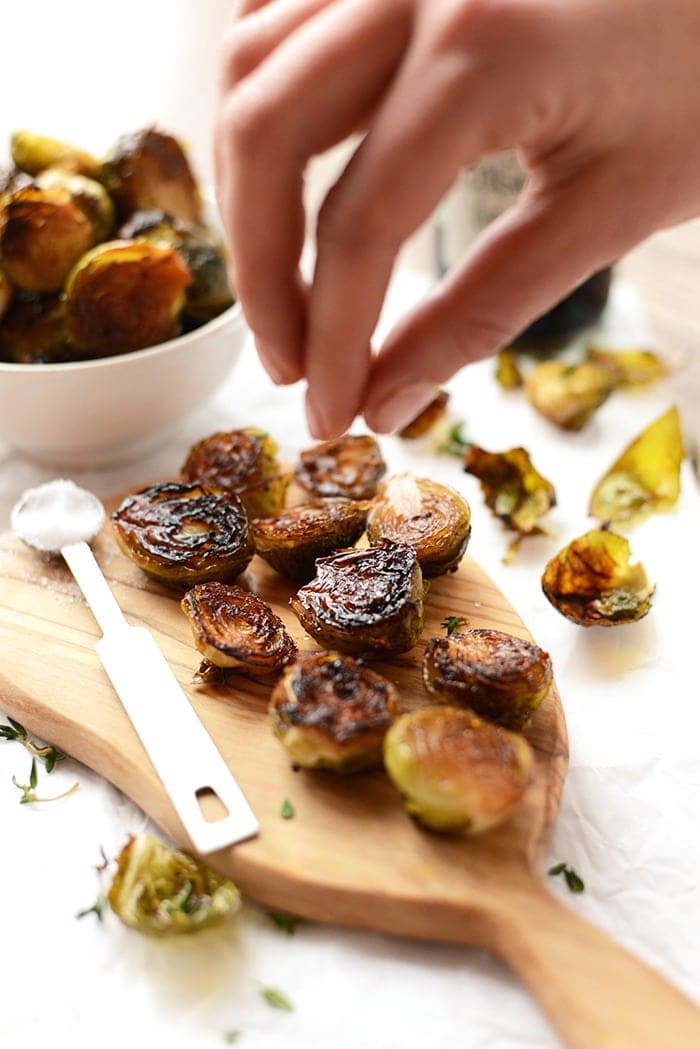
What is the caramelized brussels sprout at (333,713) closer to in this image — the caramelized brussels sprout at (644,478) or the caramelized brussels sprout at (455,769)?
the caramelized brussels sprout at (455,769)

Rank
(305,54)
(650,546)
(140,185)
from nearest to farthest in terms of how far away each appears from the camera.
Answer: (305,54) → (650,546) → (140,185)

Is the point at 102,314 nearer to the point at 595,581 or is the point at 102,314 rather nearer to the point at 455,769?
the point at 595,581

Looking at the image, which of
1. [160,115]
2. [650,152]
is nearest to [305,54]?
[650,152]

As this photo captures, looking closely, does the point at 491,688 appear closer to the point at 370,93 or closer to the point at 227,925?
the point at 227,925

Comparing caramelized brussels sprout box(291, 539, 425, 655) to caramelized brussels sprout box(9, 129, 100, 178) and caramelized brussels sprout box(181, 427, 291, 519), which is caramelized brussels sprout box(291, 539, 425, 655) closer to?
caramelized brussels sprout box(181, 427, 291, 519)

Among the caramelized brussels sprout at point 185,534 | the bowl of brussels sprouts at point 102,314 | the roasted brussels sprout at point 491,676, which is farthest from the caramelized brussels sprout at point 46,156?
the roasted brussels sprout at point 491,676

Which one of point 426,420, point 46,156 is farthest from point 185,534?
point 46,156
